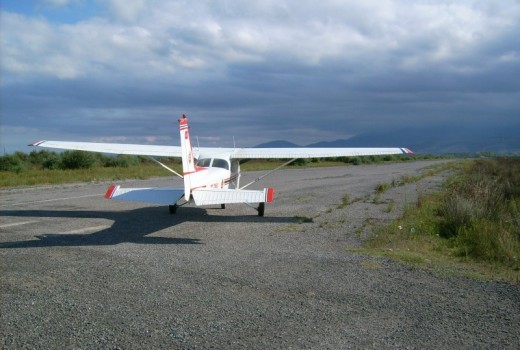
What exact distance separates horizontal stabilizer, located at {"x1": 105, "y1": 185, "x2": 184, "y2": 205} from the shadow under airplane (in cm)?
58

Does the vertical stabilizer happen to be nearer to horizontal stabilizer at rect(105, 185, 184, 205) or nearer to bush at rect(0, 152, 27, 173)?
horizontal stabilizer at rect(105, 185, 184, 205)

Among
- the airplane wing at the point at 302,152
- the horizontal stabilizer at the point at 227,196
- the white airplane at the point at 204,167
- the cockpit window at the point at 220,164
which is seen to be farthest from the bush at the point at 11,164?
the horizontal stabilizer at the point at 227,196

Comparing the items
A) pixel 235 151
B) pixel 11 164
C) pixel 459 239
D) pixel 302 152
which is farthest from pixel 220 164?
pixel 11 164

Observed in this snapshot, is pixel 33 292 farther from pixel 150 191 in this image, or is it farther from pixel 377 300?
pixel 150 191

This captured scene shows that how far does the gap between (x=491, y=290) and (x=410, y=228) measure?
4.32 m

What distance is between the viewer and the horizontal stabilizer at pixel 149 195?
11531mm

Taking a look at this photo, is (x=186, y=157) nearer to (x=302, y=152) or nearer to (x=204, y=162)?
(x=204, y=162)

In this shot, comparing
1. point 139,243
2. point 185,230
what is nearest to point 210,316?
point 139,243

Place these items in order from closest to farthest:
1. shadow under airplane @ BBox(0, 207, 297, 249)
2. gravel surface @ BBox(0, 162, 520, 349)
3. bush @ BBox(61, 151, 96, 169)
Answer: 1. gravel surface @ BBox(0, 162, 520, 349)
2. shadow under airplane @ BBox(0, 207, 297, 249)
3. bush @ BBox(61, 151, 96, 169)

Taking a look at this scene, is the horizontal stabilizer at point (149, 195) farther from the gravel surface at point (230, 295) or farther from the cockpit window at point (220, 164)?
the cockpit window at point (220, 164)

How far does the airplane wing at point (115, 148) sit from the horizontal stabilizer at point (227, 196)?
4.05m

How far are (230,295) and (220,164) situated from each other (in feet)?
27.0

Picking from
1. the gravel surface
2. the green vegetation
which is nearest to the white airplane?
the gravel surface

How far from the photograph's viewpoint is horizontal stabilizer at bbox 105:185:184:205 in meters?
11.5
